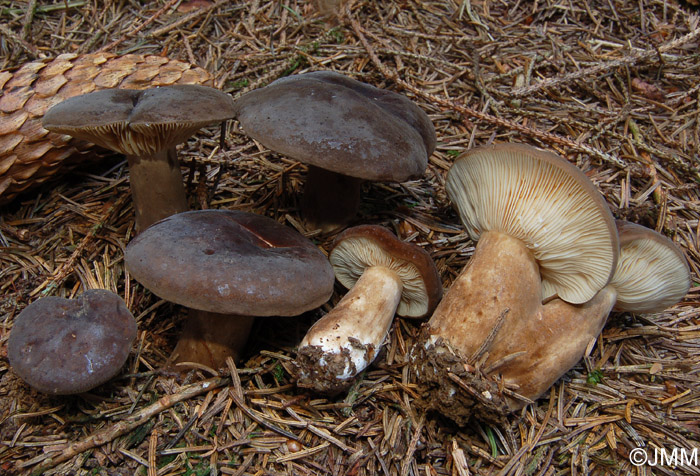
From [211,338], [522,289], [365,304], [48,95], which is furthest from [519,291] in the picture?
[48,95]

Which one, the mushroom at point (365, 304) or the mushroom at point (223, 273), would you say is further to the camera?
the mushroom at point (365, 304)

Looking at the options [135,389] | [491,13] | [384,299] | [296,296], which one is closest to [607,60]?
[491,13]

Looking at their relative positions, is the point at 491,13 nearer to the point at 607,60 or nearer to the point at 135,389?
the point at 607,60

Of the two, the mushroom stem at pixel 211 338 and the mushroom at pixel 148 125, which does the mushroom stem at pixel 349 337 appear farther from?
the mushroom at pixel 148 125

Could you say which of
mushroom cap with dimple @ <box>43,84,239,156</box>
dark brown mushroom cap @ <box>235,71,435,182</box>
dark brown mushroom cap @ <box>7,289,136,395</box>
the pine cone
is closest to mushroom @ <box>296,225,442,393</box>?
dark brown mushroom cap @ <box>235,71,435,182</box>

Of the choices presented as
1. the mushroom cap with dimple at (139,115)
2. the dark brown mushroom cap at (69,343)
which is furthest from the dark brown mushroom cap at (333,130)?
the dark brown mushroom cap at (69,343)

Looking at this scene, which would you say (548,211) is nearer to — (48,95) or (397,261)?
(397,261)

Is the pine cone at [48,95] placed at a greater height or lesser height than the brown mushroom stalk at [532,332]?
greater
